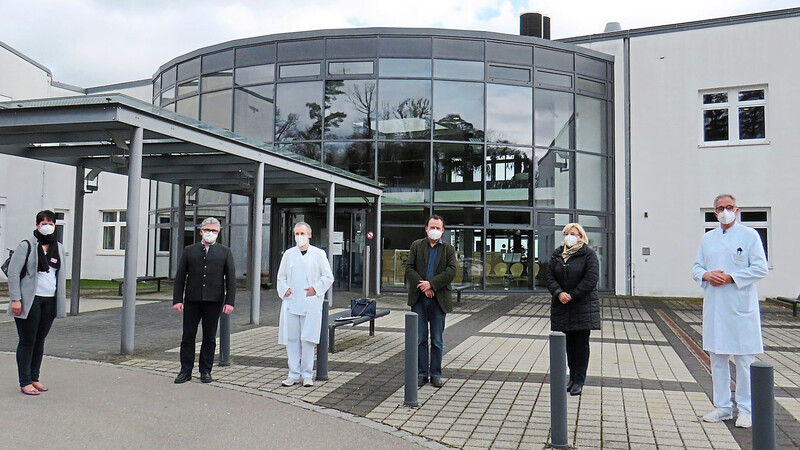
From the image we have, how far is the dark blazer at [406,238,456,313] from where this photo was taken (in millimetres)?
6340

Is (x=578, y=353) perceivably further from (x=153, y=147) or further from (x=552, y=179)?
(x=552, y=179)

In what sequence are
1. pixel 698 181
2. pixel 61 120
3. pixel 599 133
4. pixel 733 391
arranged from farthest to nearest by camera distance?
pixel 599 133 < pixel 698 181 < pixel 61 120 < pixel 733 391

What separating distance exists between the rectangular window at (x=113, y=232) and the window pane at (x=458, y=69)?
1460 centimetres

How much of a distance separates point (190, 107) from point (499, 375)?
16550 millimetres

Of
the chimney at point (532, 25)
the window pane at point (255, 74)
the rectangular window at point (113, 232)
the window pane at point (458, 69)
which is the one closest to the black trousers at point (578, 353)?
the window pane at point (458, 69)

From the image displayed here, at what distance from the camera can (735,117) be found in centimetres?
1862

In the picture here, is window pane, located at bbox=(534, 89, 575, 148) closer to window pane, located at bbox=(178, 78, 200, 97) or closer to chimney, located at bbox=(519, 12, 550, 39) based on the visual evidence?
chimney, located at bbox=(519, 12, 550, 39)

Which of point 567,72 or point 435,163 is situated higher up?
point 567,72

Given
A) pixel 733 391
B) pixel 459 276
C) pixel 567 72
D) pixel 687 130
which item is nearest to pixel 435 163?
pixel 459 276

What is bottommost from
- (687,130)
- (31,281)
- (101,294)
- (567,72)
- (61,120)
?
(101,294)

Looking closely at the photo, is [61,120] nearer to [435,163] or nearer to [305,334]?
[305,334]

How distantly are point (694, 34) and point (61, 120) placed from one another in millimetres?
17954

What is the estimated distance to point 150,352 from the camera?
8023 millimetres

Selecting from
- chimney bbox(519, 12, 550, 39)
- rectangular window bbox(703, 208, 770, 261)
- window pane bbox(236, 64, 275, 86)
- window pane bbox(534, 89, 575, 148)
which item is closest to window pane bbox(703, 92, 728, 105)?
rectangular window bbox(703, 208, 770, 261)
